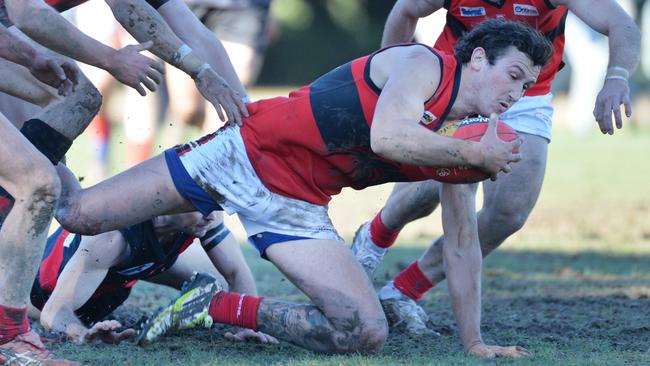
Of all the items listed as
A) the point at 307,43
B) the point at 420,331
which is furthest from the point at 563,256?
the point at 307,43

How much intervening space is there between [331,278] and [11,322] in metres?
1.25

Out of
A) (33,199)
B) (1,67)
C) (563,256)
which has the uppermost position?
(1,67)

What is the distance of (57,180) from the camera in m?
4.00

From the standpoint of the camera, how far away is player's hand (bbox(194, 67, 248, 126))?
4.69 m

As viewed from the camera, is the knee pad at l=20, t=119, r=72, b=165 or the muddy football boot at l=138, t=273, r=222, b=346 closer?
the muddy football boot at l=138, t=273, r=222, b=346

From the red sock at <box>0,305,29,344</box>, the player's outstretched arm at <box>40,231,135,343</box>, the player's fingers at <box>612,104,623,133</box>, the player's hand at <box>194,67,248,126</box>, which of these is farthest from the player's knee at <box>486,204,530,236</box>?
the red sock at <box>0,305,29,344</box>

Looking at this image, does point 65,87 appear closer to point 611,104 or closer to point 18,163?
point 18,163

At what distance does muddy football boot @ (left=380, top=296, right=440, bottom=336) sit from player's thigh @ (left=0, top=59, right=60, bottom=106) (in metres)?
1.83

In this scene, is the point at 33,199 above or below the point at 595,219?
above

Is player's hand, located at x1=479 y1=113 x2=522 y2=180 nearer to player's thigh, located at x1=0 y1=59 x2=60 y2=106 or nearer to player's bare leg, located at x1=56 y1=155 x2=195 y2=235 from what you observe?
player's bare leg, located at x1=56 y1=155 x2=195 y2=235

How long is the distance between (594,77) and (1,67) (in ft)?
52.0

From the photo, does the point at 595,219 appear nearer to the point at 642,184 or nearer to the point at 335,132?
the point at 642,184

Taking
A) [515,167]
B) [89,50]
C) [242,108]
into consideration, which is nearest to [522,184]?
[515,167]

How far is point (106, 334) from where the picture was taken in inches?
180
